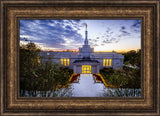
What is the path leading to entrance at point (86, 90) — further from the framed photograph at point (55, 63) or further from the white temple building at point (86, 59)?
the white temple building at point (86, 59)

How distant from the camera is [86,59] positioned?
6.21 m

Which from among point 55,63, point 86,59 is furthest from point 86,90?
point 86,59

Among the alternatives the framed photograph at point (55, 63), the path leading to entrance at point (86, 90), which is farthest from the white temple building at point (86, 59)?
the path leading to entrance at point (86, 90)

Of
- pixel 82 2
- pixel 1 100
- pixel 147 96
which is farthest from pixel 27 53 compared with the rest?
pixel 147 96

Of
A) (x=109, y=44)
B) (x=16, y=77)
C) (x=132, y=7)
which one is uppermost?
(x=132, y=7)

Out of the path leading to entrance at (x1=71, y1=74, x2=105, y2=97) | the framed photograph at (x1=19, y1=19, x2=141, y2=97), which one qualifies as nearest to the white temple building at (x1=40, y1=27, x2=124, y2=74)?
the framed photograph at (x1=19, y1=19, x2=141, y2=97)

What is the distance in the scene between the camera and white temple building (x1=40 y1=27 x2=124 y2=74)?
2.78m

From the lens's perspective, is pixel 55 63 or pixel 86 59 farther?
pixel 86 59

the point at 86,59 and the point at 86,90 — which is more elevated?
the point at 86,59

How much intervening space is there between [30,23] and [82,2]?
5.03 ft

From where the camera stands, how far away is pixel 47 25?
8.41 feet

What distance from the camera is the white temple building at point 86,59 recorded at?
109 inches

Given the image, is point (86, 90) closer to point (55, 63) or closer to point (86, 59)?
point (55, 63)

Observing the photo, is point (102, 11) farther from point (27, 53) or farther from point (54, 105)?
point (54, 105)
